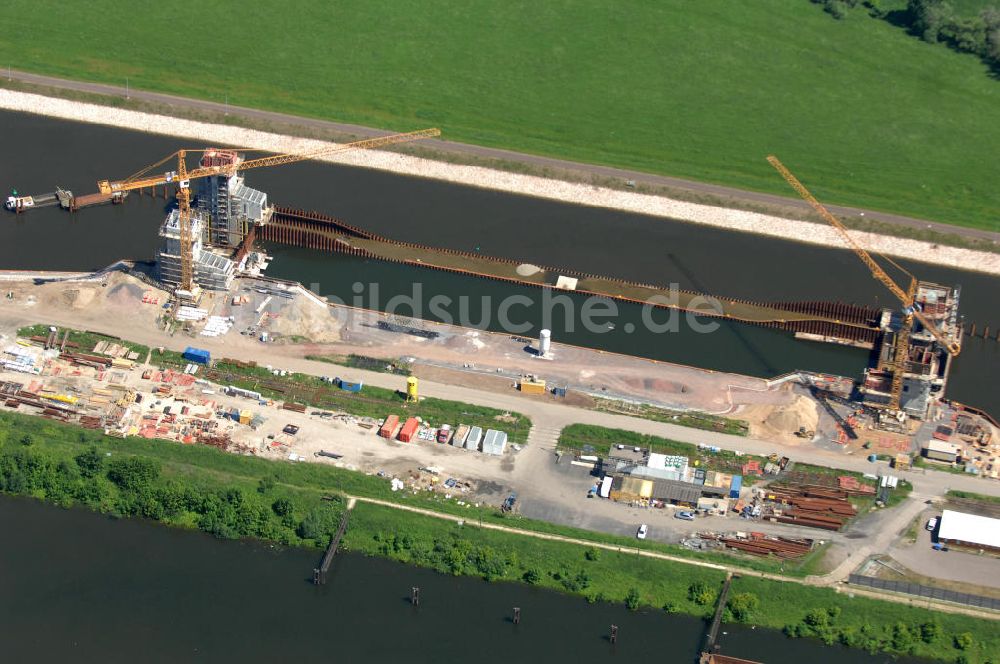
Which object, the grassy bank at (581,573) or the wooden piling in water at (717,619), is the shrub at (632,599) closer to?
the grassy bank at (581,573)

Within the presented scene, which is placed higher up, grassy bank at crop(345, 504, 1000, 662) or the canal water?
grassy bank at crop(345, 504, 1000, 662)

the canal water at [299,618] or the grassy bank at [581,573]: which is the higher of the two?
the grassy bank at [581,573]

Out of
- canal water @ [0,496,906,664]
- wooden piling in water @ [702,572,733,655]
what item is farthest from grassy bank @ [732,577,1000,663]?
canal water @ [0,496,906,664]

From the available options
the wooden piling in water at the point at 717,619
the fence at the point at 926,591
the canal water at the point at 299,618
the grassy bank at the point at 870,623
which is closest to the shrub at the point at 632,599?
the canal water at the point at 299,618

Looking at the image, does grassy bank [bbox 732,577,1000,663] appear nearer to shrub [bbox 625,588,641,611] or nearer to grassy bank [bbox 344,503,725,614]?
grassy bank [bbox 344,503,725,614]

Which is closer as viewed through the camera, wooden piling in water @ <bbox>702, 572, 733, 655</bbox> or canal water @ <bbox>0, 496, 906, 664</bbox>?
canal water @ <bbox>0, 496, 906, 664</bbox>

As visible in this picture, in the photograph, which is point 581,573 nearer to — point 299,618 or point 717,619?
point 717,619

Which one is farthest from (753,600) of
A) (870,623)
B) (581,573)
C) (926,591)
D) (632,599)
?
(926,591)
